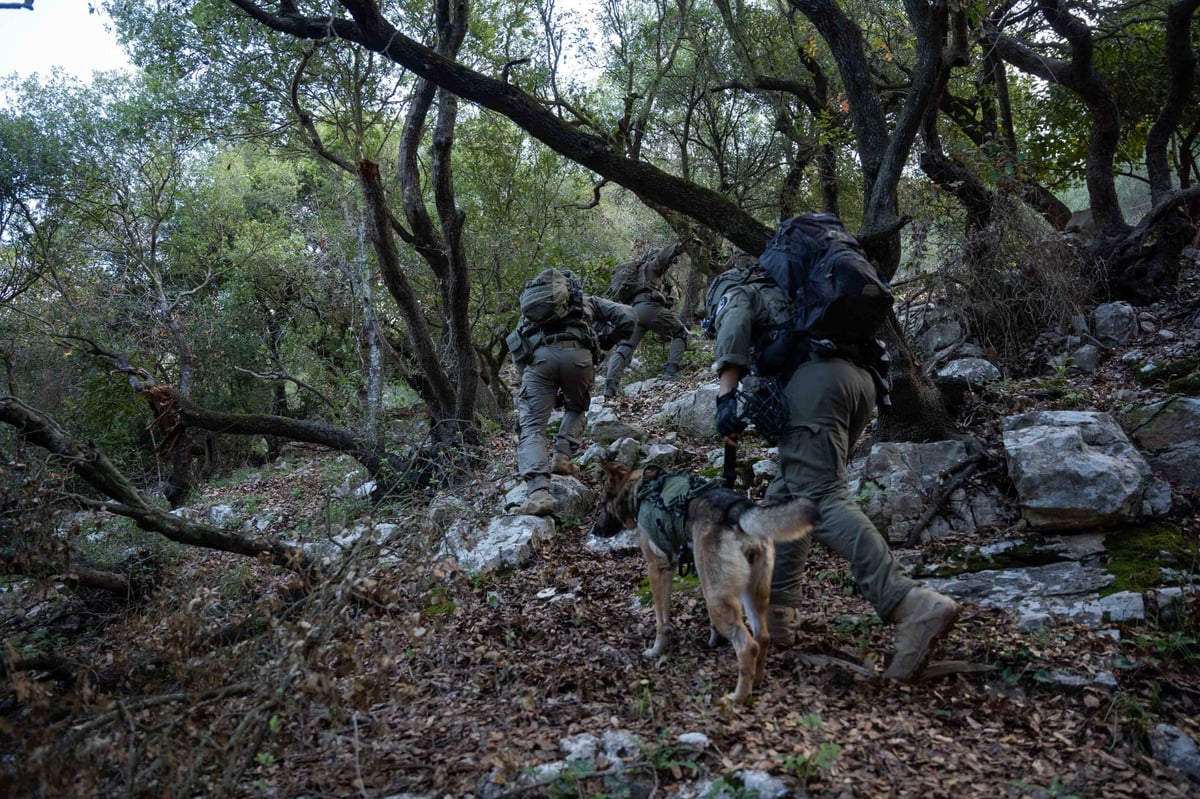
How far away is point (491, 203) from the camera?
13.1 meters

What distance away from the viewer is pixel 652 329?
1176 cm

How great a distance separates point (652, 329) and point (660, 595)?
25.6 ft

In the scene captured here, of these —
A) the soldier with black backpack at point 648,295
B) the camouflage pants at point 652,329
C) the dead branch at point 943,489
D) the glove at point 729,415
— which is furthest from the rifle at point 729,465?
the soldier with black backpack at point 648,295

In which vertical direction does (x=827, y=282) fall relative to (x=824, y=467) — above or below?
above

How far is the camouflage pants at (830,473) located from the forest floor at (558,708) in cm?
47

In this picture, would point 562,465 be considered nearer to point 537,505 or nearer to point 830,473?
point 537,505

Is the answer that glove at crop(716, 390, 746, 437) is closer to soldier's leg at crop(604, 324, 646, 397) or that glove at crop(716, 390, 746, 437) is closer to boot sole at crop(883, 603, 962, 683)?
boot sole at crop(883, 603, 962, 683)

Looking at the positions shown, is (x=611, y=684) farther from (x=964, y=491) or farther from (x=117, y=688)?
(x=964, y=491)

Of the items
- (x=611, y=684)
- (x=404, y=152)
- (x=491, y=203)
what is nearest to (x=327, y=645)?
(x=611, y=684)

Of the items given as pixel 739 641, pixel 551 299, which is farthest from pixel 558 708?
pixel 551 299

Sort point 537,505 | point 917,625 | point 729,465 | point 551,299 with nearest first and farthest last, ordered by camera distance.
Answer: point 917,625 → point 729,465 → point 537,505 → point 551,299

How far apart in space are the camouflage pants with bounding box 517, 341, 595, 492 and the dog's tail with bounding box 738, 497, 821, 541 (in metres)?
3.75

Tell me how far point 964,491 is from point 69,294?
14778mm

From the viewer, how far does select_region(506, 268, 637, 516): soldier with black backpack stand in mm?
7137
